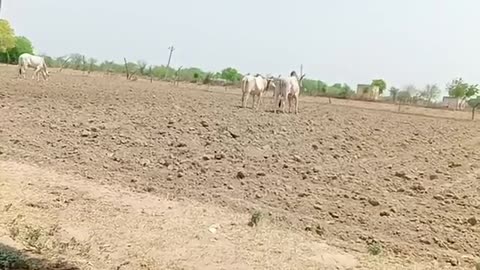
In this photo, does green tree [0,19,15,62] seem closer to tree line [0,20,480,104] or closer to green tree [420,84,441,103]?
tree line [0,20,480,104]

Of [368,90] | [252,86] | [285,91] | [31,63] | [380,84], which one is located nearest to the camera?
[285,91]

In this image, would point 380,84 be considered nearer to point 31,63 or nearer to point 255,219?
point 31,63

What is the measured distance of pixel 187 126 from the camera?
38.3 ft

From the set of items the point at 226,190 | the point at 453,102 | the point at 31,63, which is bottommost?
the point at 226,190

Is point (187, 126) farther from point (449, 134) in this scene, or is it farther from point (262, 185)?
point (449, 134)

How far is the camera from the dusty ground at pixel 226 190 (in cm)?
593

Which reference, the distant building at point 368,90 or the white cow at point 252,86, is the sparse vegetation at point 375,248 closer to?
the white cow at point 252,86

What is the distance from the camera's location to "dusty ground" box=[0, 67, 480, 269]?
5926mm

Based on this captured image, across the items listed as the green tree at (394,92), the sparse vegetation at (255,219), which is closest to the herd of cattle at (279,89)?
the sparse vegetation at (255,219)

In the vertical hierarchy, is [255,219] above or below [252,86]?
below

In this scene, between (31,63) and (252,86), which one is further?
(31,63)

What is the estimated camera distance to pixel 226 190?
320 inches

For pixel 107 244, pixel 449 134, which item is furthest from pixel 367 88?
pixel 107 244

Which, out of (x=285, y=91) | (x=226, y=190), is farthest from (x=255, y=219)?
(x=285, y=91)
